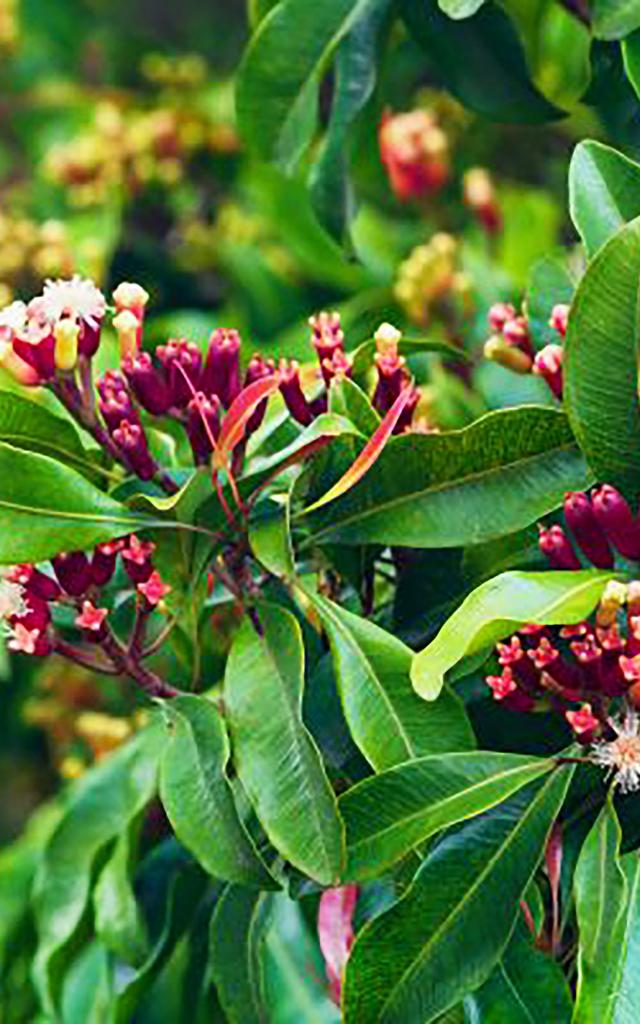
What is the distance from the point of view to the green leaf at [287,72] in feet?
4.60

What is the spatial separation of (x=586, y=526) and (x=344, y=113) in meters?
0.45

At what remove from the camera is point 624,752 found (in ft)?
3.46

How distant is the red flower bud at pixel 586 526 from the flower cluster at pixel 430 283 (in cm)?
95

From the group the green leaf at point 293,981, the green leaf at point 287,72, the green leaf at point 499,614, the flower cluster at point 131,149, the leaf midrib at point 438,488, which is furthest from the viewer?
the flower cluster at point 131,149

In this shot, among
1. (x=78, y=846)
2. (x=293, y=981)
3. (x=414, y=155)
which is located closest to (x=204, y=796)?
(x=78, y=846)

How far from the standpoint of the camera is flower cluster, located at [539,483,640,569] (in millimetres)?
1075

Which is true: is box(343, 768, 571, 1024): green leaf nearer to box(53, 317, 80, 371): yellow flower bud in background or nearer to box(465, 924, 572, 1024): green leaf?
box(465, 924, 572, 1024): green leaf

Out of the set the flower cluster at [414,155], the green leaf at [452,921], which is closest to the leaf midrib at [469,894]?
the green leaf at [452,921]

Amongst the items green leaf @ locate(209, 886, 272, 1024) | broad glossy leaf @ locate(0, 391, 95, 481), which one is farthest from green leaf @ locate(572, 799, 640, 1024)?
broad glossy leaf @ locate(0, 391, 95, 481)

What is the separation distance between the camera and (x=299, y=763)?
1.08 metres

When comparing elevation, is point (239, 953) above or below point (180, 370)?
below

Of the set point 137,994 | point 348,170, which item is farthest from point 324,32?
point 137,994

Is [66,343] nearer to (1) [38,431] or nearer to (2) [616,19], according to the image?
(1) [38,431]

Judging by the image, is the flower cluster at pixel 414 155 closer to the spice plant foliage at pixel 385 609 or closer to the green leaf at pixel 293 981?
the green leaf at pixel 293 981
